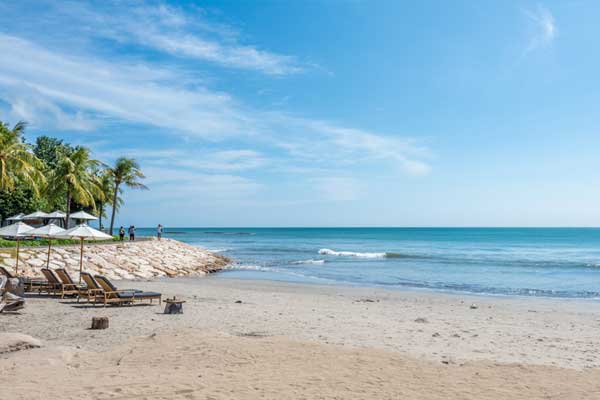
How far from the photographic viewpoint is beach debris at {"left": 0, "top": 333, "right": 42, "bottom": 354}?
25.5 ft

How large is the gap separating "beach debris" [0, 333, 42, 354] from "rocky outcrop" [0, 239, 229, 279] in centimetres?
1174

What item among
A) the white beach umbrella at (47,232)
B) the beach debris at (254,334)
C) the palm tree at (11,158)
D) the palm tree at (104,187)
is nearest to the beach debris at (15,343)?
the beach debris at (254,334)

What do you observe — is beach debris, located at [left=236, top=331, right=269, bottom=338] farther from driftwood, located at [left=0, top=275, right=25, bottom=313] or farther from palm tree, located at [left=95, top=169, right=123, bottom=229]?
palm tree, located at [left=95, top=169, right=123, bottom=229]

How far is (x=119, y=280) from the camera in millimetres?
21109

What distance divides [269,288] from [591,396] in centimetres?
1627

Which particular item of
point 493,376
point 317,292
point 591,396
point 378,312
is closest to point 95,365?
point 493,376

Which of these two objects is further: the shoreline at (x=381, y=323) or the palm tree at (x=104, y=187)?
the palm tree at (x=104, y=187)

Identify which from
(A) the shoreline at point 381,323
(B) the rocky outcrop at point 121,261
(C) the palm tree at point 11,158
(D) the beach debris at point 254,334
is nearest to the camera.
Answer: (A) the shoreline at point 381,323

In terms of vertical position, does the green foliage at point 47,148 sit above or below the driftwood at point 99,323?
above

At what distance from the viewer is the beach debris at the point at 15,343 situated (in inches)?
306

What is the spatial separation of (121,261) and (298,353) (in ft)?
62.5

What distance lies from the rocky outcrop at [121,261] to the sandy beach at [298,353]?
5907 millimetres

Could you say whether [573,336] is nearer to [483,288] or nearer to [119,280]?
[483,288]

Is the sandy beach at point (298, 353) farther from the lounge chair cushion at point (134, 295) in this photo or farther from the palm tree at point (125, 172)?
the palm tree at point (125, 172)
